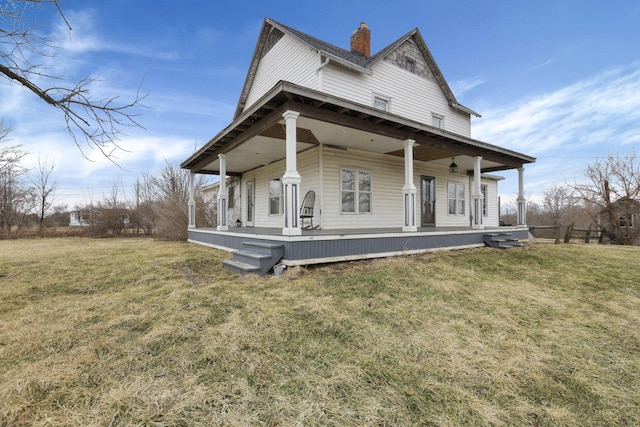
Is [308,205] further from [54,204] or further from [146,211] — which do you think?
[54,204]

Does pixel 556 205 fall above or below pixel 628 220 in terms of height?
above

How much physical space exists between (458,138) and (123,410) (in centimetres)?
857

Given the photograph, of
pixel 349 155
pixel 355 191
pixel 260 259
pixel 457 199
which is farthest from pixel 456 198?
pixel 260 259

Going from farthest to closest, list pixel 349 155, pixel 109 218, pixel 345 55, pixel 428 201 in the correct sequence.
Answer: pixel 109 218
pixel 428 201
pixel 345 55
pixel 349 155

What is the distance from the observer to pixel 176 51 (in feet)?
22.6

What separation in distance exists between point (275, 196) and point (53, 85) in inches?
286

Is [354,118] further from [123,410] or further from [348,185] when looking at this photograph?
[123,410]

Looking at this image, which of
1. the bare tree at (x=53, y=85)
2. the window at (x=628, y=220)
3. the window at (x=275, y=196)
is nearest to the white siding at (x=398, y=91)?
the window at (x=275, y=196)

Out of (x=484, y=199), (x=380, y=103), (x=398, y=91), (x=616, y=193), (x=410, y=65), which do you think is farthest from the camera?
(x=616, y=193)

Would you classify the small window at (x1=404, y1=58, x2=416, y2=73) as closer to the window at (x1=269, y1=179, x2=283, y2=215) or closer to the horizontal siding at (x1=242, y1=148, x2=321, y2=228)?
the horizontal siding at (x1=242, y1=148, x2=321, y2=228)

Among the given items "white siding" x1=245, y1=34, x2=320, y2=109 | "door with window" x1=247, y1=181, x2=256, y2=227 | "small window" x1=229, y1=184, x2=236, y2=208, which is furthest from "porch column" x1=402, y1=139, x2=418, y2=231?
"small window" x1=229, y1=184, x2=236, y2=208

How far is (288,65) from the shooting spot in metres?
9.47

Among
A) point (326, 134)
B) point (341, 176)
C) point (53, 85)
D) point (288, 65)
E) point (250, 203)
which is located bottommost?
point (250, 203)

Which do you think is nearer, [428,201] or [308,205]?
[308,205]
